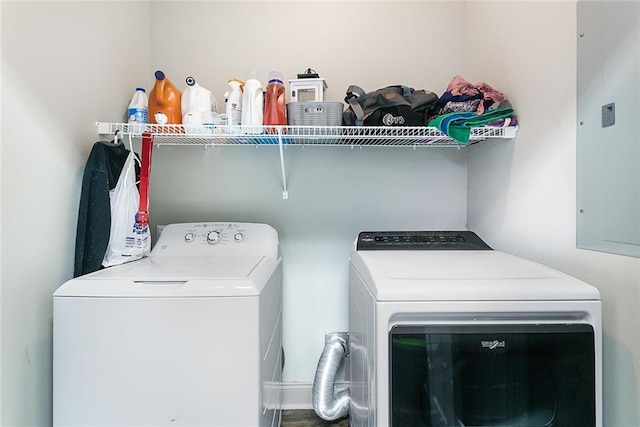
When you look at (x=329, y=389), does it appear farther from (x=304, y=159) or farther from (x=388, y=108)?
(x=388, y=108)

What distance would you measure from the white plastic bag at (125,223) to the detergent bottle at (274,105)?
63 centimetres

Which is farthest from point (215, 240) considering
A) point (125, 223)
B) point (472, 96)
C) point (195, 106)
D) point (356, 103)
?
point (472, 96)

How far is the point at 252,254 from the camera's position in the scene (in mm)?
1686

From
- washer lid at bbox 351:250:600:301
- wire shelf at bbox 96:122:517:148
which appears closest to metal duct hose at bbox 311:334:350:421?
washer lid at bbox 351:250:600:301

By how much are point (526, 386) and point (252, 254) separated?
1196mm

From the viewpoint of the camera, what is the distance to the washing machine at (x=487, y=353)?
98 centimetres

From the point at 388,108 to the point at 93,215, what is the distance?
1.32m

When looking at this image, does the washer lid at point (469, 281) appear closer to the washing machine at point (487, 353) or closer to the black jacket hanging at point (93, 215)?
the washing machine at point (487, 353)

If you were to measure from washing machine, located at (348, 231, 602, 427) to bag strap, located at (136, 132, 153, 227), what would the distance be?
1.07 metres

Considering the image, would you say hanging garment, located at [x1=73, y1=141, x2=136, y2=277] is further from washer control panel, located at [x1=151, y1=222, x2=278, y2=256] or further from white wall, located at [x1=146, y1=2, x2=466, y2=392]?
white wall, located at [x1=146, y1=2, x2=466, y2=392]

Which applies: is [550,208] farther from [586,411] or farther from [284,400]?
[284,400]

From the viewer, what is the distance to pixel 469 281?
1.04m

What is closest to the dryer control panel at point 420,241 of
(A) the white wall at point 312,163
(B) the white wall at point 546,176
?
(B) the white wall at point 546,176

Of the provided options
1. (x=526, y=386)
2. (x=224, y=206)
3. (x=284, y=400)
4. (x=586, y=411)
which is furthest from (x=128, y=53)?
(x=586, y=411)
